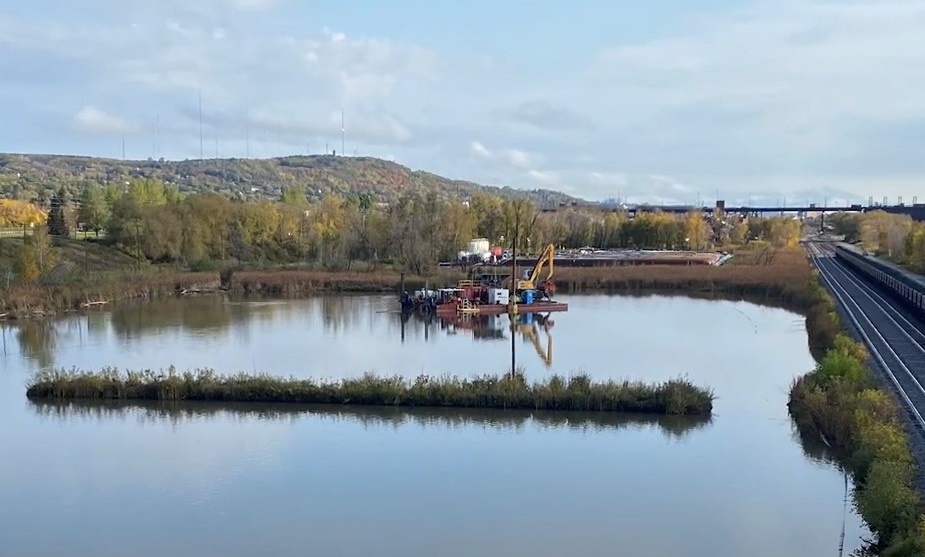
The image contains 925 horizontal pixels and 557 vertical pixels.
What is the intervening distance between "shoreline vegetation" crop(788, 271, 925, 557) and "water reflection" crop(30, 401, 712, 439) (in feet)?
6.01

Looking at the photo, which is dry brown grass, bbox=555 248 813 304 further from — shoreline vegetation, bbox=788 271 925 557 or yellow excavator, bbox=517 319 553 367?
shoreline vegetation, bbox=788 271 925 557

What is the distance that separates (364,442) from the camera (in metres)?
14.0

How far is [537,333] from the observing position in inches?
1032

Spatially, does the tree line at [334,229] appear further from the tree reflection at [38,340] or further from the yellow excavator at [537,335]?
the tree reflection at [38,340]

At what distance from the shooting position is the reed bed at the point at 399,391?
1517cm

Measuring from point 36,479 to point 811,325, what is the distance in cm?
1980

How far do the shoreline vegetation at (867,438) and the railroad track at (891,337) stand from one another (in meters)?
0.36

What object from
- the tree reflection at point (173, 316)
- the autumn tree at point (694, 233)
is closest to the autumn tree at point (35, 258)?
the tree reflection at point (173, 316)

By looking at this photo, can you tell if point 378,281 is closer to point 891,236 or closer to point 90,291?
point 90,291

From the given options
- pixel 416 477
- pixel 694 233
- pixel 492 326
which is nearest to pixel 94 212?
pixel 492 326

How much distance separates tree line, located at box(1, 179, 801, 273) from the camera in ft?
152

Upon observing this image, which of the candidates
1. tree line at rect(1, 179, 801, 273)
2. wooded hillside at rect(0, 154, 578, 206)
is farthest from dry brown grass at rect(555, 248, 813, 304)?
wooded hillside at rect(0, 154, 578, 206)

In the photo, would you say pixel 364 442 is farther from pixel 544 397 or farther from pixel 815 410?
pixel 815 410

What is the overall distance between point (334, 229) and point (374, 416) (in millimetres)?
41439
